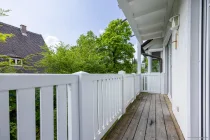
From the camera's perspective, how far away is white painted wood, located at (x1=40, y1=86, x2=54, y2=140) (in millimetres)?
866

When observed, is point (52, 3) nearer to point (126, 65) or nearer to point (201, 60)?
point (126, 65)

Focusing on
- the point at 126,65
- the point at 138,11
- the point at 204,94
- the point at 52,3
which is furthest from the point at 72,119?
the point at 126,65

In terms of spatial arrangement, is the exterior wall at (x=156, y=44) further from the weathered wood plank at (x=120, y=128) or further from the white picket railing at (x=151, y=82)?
the weathered wood plank at (x=120, y=128)

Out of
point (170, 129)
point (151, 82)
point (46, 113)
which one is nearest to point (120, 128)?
point (170, 129)

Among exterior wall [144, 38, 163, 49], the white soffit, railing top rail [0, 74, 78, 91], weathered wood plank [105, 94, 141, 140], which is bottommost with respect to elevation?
weathered wood plank [105, 94, 141, 140]

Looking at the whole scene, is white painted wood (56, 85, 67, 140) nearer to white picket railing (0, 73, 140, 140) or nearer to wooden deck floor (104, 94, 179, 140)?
white picket railing (0, 73, 140, 140)

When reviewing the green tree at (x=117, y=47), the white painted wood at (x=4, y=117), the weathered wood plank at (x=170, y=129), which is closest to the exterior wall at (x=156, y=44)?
the green tree at (x=117, y=47)

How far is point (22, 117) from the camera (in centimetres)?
72

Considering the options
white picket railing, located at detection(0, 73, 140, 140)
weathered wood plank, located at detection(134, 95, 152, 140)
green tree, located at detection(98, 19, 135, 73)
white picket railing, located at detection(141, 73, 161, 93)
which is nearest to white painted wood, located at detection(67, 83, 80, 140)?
white picket railing, located at detection(0, 73, 140, 140)

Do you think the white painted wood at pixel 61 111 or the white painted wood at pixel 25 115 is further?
the white painted wood at pixel 61 111

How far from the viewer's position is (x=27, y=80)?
0.75 meters

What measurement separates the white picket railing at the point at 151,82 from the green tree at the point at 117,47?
4.03 metres

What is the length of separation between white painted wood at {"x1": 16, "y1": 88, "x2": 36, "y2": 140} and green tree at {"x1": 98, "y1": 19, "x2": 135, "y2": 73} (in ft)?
31.8

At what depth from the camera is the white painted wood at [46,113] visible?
866mm
